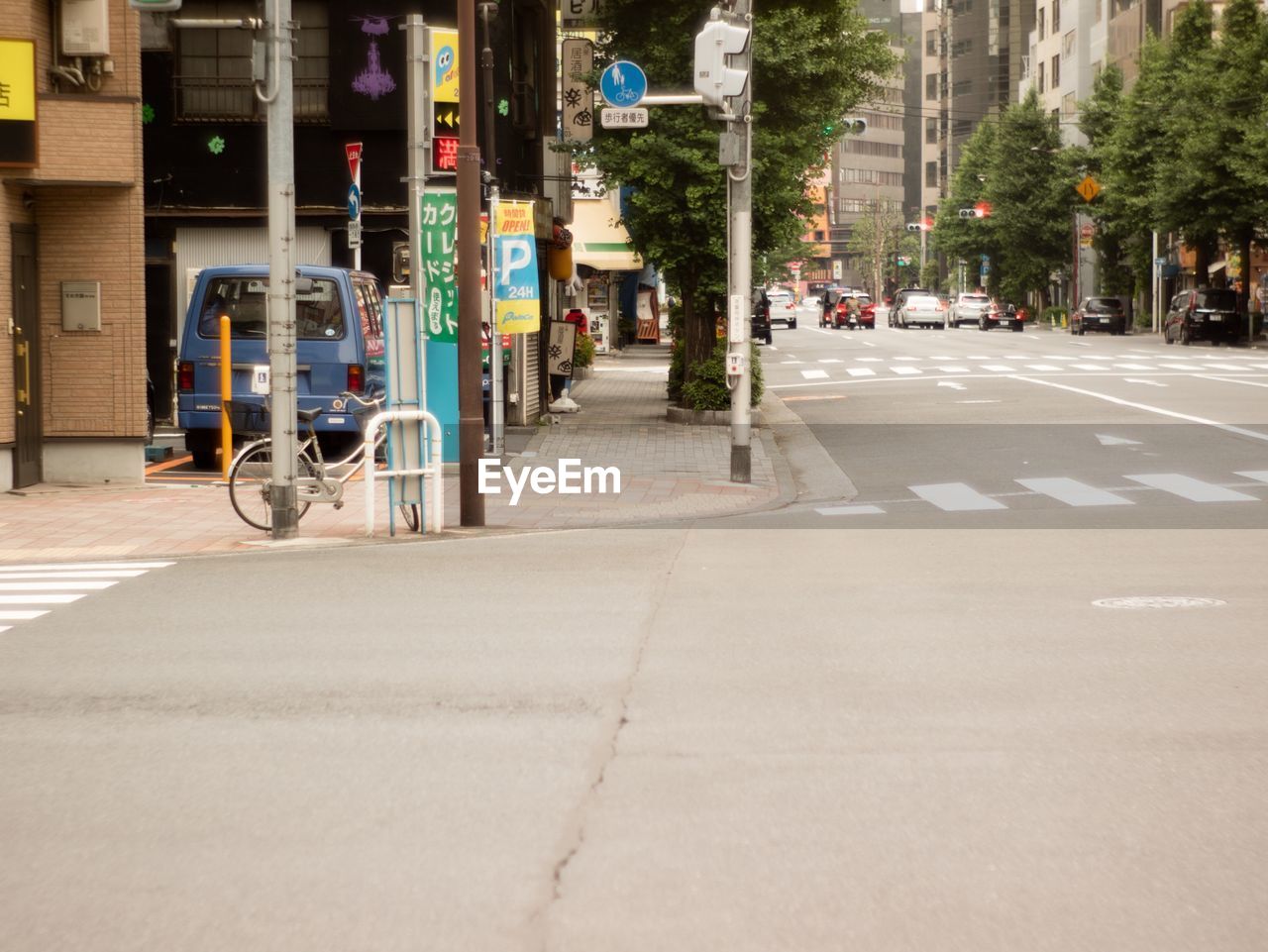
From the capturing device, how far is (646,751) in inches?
272

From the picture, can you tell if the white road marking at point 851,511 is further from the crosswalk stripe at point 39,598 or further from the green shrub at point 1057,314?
the green shrub at point 1057,314

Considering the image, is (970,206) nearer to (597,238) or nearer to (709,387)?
(597,238)

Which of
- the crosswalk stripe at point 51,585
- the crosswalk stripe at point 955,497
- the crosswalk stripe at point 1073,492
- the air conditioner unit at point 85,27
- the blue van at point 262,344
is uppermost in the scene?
the air conditioner unit at point 85,27

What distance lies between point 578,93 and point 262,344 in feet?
30.4

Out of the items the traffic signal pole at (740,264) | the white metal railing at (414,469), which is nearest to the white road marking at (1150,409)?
the traffic signal pole at (740,264)

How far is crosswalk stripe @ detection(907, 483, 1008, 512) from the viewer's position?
56.3 ft

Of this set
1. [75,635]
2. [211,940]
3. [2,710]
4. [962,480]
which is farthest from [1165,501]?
[211,940]

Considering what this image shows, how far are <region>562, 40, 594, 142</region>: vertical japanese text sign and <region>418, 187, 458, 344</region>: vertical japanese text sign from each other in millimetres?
11013

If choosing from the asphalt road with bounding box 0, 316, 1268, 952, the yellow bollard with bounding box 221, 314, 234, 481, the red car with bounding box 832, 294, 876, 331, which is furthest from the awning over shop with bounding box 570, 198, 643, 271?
the red car with bounding box 832, 294, 876, 331

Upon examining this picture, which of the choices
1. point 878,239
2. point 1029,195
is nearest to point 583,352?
point 1029,195

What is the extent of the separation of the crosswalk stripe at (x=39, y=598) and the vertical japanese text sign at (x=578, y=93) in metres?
18.4

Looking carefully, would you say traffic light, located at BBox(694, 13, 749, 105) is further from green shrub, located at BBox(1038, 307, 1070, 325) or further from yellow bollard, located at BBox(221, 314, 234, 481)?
green shrub, located at BBox(1038, 307, 1070, 325)

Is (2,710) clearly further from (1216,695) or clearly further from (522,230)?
(522,230)

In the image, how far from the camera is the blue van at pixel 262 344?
20.9m
